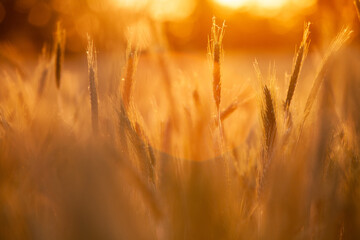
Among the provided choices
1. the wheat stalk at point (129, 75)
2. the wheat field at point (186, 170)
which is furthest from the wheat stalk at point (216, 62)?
the wheat stalk at point (129, 75)

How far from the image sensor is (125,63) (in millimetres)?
511

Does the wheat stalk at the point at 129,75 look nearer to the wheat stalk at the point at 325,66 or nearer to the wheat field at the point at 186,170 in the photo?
the wheat field at the point at 186,170

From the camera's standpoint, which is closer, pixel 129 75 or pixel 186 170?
pixel 186 170

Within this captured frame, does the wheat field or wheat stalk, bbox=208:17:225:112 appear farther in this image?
wheat stalk, bbox=208:17:225:112

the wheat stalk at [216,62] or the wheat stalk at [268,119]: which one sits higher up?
the wheat stalk at [216,62]

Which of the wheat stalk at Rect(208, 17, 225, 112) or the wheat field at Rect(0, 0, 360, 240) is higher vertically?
the wheat stalk at Rect(208, 17, 225, 112)

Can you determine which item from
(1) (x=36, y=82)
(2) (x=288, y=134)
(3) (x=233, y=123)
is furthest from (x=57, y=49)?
(2) (x=288, y=134)

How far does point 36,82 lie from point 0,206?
1.55 feet

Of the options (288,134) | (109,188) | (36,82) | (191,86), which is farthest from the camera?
(36,82)

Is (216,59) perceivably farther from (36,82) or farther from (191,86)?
(36,82)

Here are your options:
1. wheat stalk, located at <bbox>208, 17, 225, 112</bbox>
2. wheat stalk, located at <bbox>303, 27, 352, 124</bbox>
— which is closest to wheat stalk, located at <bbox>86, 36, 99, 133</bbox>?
wheat stalk, located at <bbox>208, 17, 225, 112</bbox>

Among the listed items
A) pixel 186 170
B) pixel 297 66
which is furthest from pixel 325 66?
pixel 186 170

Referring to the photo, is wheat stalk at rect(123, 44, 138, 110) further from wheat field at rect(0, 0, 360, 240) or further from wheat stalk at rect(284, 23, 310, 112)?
wheat stalk at rect(284, 23, 310, 112)

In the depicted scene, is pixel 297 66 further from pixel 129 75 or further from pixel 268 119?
pixel 129 75
